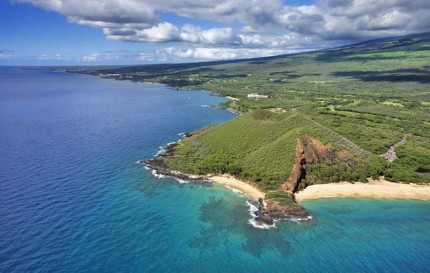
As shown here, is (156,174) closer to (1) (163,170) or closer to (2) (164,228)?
(1) (163,170)

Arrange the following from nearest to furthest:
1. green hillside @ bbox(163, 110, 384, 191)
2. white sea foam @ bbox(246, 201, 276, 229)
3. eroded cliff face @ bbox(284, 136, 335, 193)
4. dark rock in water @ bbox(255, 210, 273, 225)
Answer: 1. white sea foam @ bbox(246, 201, 276, 229)
2. dark rock in water @ bbox(255, 210, 273, 225)
3. eroded cliff face @ bbox(284, 136, 335, 193)
4. green hillside @ bbox(163, 110, 384, 191)

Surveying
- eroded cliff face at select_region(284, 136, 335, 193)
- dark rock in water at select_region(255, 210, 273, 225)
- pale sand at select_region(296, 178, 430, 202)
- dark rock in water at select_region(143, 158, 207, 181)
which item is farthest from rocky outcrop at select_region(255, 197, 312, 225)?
dark rock in water at select_region(143, 158, 207, 181)

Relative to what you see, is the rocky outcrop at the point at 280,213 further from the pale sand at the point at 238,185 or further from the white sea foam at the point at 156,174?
the white sea foam at the point at 156,174

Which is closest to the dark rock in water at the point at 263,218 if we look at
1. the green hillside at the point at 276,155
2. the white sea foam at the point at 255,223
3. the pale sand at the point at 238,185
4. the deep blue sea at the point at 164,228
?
the white sea foam at the point at 255,223

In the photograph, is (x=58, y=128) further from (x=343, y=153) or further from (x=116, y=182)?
(x=343, y=153)

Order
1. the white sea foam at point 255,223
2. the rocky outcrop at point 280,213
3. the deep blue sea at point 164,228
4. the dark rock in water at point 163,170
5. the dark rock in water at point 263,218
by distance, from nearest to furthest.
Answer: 1. the deep blue sea at point 164,228
2. the white sea foam at point 255,223
3. the dark rock in water at point 263,218
4. the rocky outcrop at point 280,213
5. the dark rock in water at point 163,170

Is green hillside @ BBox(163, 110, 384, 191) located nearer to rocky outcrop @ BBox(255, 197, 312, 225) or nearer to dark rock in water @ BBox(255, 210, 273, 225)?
rocky outcrop @ BBox(255, 197, 312, 225)

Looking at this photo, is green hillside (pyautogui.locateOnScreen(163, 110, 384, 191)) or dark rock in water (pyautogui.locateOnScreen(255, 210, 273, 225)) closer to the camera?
dark rock in water (pyautogui.locateOnScreen(255, 210, 273, 225))
